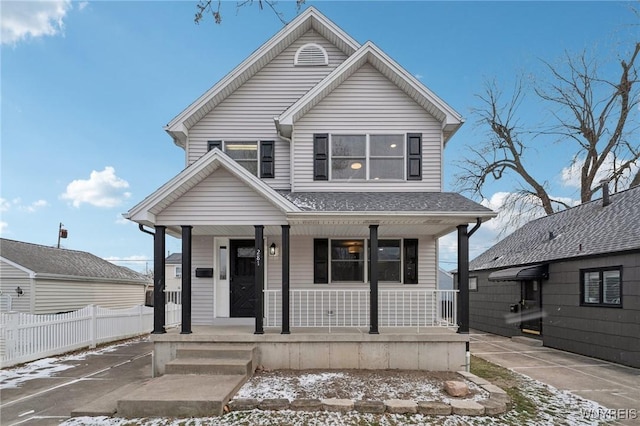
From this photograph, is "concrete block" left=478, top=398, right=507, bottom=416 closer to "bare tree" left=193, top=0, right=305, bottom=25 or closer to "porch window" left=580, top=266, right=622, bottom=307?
"porch window" left=580, top=266, right=622, bottom=307

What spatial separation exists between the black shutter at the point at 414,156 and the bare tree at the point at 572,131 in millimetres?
13864

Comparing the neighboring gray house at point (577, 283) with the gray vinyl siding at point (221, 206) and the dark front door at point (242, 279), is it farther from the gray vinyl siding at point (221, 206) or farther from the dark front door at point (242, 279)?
the dark front door at point (242, 279)

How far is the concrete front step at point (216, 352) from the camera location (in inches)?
287

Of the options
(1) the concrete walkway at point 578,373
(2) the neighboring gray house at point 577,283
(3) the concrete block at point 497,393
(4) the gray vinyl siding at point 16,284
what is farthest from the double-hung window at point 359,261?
(4) the gray vinyl siding at point 16,284

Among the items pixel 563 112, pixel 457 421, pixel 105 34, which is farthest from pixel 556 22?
pixel 105 34

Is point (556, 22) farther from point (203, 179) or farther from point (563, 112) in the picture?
point (203, 179)

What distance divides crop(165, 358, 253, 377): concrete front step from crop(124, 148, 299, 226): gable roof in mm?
2977

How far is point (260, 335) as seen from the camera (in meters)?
7.54

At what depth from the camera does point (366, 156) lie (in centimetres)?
934

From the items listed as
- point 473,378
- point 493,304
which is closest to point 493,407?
point 473,378

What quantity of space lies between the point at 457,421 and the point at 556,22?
18.8 m

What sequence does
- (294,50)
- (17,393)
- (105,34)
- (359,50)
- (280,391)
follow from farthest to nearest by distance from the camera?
(105,34)
(294,50)
(359,50)
(17,393)
(280,391)

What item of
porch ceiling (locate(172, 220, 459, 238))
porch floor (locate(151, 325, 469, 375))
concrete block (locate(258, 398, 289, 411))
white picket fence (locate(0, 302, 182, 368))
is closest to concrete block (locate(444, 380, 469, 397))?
porch floor (locate(151, 325, 469, 375))

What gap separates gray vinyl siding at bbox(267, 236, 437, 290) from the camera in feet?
31.2
